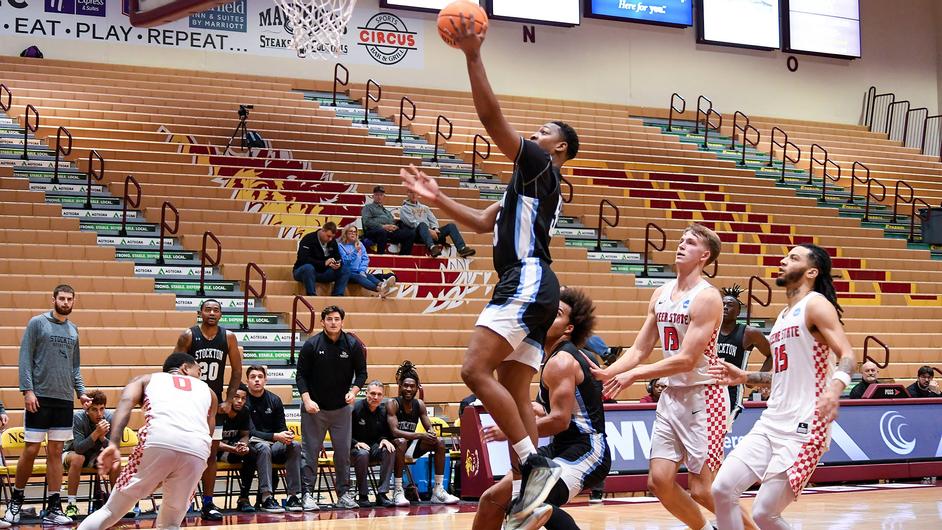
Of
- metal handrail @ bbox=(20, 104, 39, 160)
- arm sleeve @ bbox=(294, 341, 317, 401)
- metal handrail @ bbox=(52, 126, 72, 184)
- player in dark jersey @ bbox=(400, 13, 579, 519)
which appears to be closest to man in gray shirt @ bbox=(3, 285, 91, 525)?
arm sleeve @ bbox=(294, 341, 317, 401)

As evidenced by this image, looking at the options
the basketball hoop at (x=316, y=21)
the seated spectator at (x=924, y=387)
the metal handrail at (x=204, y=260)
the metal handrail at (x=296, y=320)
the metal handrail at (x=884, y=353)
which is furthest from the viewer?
the metal handrail at (x=884, y=353)

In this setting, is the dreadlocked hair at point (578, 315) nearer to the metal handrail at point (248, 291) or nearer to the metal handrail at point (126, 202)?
the metal handrail at point (248, 291)

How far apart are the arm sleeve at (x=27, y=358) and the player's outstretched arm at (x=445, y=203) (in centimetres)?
577

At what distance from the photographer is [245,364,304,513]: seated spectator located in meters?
10.7

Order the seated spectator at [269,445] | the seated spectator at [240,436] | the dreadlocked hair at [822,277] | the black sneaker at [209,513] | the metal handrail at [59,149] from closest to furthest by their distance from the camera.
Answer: the dreadlocked hair at [822,277]
the black sneaker at [209,513]
the seated spectator at [269,445]
the seated spectator at [240,436]
the metal handrail at [59,149]

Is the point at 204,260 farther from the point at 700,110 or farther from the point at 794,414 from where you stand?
the point at 700,110

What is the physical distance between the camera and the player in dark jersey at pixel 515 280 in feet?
17.0

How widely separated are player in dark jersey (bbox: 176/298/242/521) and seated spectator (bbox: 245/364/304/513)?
0.51 meters

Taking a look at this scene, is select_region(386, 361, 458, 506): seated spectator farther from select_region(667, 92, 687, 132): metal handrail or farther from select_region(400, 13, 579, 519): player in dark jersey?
select_region(667, 92, 687, 132): metal handrail

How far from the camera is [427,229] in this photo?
17.1 metres

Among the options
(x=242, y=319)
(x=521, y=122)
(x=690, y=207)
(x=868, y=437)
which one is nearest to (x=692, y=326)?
(x=868, y=437)

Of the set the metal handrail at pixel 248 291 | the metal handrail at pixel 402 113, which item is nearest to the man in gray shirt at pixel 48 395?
the metal handrail at pixel 248 291

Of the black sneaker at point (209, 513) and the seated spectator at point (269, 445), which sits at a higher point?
the seated spectator at point (269, 445)

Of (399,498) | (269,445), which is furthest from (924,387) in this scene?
(269,445)
